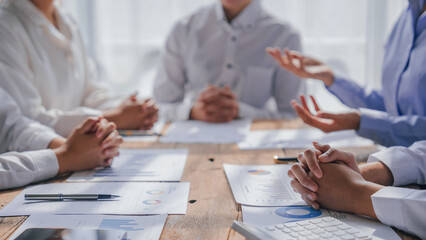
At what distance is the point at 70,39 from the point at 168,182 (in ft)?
3.20

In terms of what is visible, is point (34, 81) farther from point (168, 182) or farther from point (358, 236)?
point (358, 236)

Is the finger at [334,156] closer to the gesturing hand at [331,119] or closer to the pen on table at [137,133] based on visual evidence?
the gesturing hand at [331,119]

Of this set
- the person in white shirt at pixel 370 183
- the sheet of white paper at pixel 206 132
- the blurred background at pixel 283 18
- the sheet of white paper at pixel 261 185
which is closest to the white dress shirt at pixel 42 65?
the sheet of white paper at pixel 206 132

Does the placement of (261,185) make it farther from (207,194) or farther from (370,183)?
(370,183)

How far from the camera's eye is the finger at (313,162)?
2.92 feet

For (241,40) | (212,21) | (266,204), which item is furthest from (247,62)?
(266,204)

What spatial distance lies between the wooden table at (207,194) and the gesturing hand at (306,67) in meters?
0.42

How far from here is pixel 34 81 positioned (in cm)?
153

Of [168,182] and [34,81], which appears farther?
[34,81]

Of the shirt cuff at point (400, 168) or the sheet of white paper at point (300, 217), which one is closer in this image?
the sheet of white paper at point (300, 217)

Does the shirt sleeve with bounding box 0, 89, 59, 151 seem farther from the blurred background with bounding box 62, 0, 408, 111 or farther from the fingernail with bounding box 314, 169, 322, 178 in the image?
the blurred background with bounding box 62, 0, 408, 111

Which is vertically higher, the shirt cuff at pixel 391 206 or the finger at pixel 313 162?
the finger at pixel 313 162

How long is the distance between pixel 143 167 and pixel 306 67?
85 centimetres

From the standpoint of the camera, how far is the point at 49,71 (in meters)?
1.59
